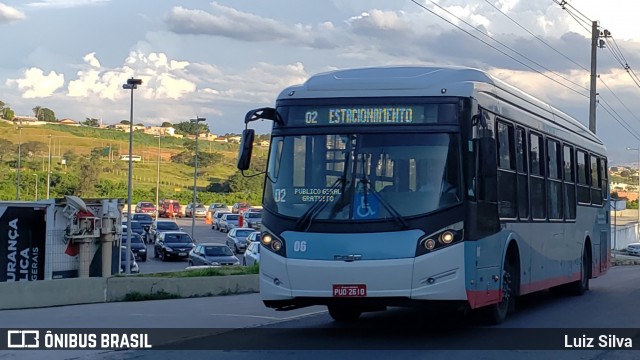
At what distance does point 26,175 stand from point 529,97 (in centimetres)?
8145

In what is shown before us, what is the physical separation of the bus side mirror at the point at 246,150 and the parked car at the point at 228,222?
5598 centimetres

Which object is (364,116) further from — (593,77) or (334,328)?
(593,77)

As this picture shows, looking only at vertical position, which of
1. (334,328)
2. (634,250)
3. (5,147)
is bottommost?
(634,250)

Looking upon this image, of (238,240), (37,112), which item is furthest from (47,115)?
(238,240)

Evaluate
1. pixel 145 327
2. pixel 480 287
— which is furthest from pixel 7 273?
pixel 480 287

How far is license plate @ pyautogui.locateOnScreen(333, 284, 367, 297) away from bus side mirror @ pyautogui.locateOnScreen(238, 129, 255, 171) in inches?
76.7

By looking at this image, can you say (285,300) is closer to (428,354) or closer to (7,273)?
(428,354)

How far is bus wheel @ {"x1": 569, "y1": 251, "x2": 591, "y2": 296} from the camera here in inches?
794

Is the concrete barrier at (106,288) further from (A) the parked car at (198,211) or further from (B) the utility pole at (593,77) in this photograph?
(A) the parked car at (198,211)

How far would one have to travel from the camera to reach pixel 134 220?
69.5 m

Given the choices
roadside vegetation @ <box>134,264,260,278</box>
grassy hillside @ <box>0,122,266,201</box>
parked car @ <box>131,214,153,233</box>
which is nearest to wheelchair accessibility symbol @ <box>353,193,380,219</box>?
roadside vegetation @ <box>134,264,260,278</box>

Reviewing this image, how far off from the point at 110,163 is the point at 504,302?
105 metres

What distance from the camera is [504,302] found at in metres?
14.1

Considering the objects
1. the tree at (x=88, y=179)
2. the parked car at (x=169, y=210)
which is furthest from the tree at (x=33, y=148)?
the parked car at (x=169, y=210)
